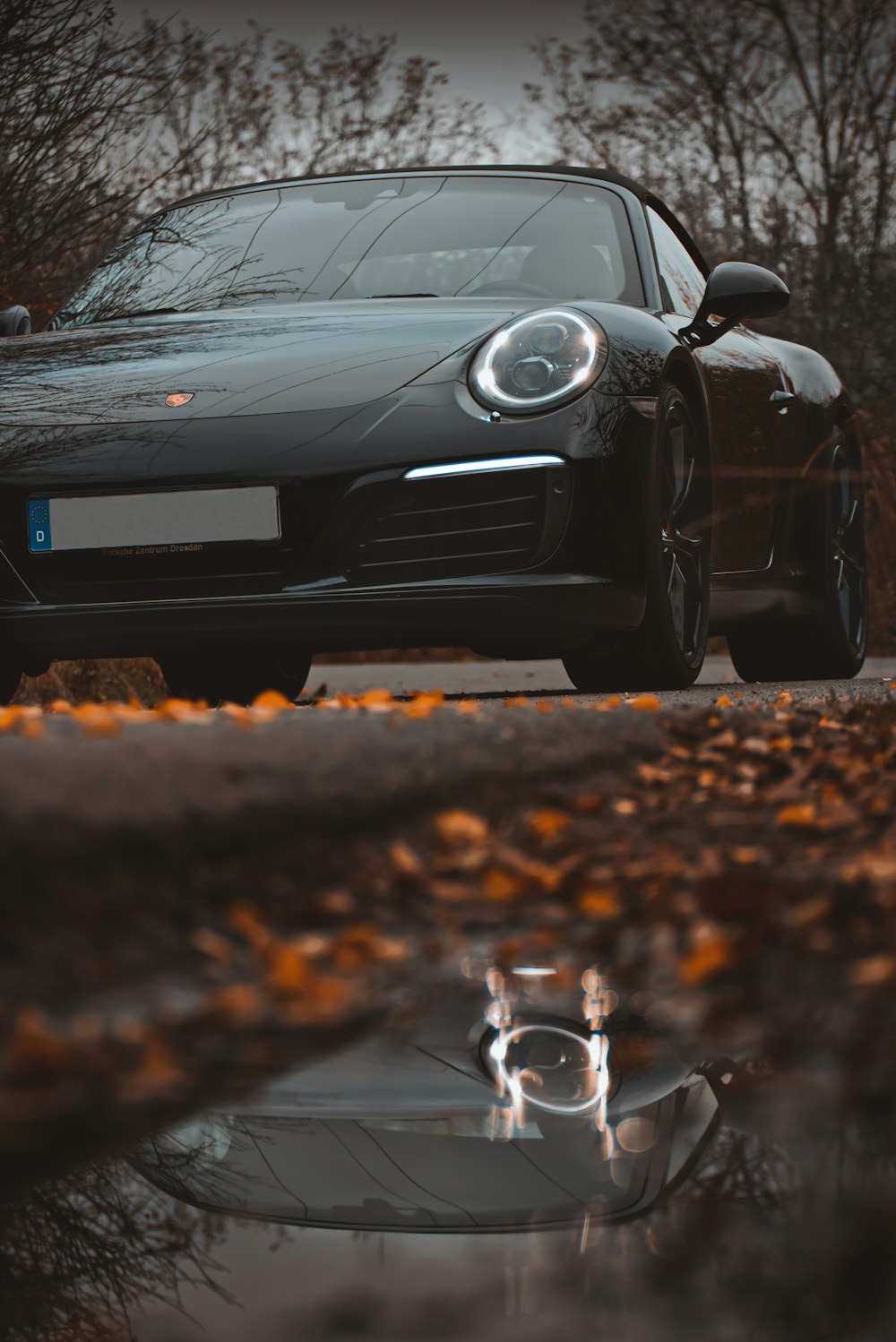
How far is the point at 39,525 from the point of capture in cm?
469

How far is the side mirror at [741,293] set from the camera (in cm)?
527

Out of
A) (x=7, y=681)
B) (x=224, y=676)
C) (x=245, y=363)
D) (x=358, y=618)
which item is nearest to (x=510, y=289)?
(x=245, y=363)

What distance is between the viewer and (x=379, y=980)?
1.83m

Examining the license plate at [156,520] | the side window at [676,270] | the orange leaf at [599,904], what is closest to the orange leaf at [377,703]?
the license plate at [156,520]

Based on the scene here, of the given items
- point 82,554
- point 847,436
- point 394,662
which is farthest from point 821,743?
point 394,662

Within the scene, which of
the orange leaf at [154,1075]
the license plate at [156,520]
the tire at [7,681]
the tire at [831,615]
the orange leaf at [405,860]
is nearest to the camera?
the orange leaf at [154,1075]

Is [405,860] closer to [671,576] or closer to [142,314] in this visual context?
[671,576]

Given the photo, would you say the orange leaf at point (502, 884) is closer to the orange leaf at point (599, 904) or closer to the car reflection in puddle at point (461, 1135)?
the orange leaf at point (599, 904)

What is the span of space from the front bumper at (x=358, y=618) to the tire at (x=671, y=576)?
0.17 metres

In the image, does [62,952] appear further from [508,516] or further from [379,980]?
[508,516]

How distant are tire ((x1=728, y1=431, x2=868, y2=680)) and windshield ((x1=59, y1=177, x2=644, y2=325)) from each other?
1398mm

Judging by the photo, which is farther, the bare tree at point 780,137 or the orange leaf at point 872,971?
the bare tree at point 780,137

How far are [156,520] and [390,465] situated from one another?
64 cm

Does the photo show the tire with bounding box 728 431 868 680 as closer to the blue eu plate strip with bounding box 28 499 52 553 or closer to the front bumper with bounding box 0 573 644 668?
the front bumper with bounding box 0 573 644 668
